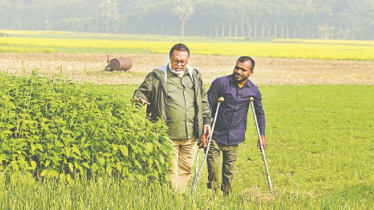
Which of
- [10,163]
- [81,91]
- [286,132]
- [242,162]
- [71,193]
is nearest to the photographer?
[71,193]

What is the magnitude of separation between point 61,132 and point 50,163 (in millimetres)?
386

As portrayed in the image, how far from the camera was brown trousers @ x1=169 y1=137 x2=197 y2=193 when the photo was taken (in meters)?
6.98

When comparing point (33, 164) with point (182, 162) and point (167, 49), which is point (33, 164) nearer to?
point (182, 162)

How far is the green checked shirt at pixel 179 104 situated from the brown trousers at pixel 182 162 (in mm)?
172

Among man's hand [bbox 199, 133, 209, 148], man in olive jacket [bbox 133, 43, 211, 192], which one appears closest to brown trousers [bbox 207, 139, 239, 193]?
man's hand [bbox 199, 133, 209, 148]

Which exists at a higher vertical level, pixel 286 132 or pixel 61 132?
pixel 61 132

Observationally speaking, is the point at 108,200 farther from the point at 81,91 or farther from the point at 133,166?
the point at 81,91

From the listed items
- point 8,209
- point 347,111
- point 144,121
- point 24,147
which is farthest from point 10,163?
point 347,111

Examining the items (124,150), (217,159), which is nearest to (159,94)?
(124,150)

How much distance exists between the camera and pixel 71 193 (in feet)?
19.6

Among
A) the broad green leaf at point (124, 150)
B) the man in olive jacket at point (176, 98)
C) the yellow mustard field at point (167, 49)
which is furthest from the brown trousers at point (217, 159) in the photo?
the yellow mustard field at point (167, 49)

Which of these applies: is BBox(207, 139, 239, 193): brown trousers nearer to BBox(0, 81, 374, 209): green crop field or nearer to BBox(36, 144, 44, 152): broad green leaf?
BBox(0, 81, 374, 209): green crop field

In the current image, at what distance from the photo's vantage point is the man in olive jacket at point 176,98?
6.79 metres

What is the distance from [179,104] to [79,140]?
1.29m
